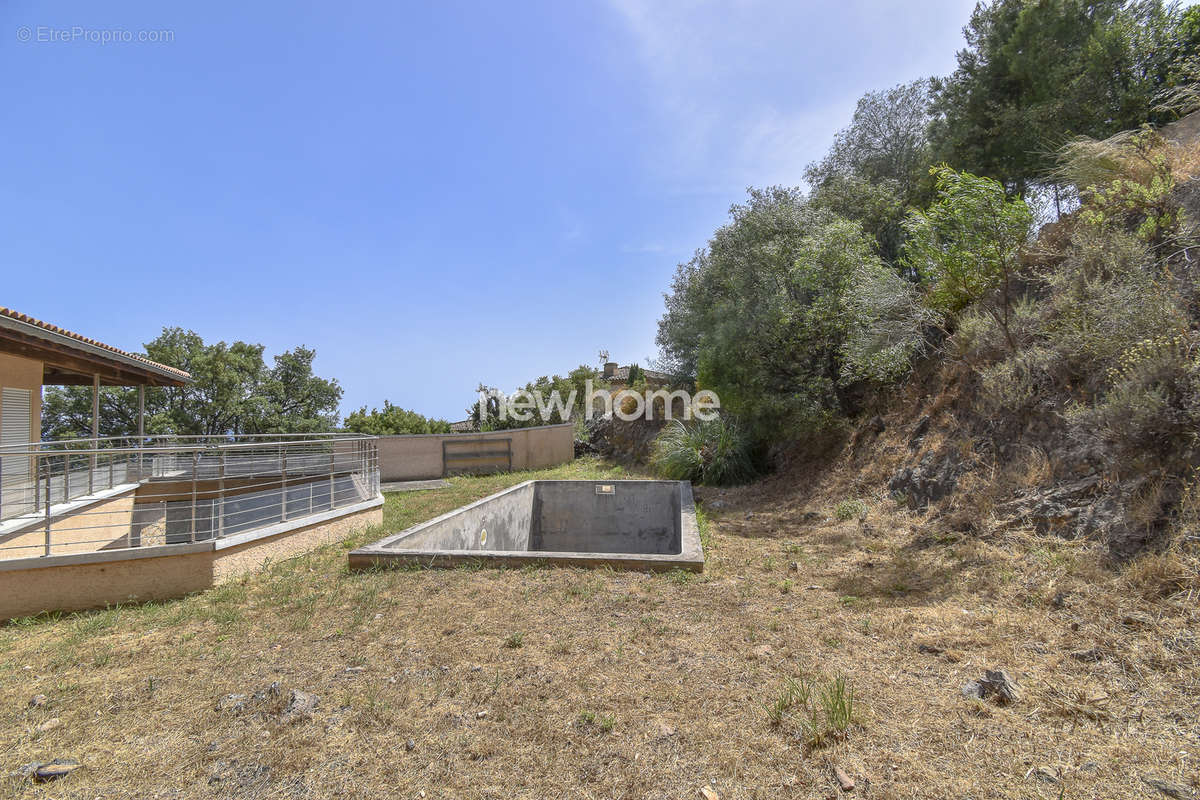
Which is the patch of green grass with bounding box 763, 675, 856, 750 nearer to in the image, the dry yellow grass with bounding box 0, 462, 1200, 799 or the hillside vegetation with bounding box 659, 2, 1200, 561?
the dry yellow grass with bounding box 0, 462, 1200, 799

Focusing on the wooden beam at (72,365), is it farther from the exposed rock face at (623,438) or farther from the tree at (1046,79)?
the tree at (1046,79)

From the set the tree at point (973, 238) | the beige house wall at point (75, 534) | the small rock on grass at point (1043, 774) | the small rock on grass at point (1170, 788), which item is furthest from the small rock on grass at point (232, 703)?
the tree at point (973, 238)

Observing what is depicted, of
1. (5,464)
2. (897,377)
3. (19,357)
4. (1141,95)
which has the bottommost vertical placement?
(5,464)

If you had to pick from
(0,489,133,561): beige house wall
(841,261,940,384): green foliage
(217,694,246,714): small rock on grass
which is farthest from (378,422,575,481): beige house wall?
(217,694,246,714): small rock on grass

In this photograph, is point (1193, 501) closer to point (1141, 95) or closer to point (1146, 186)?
point (1146, 186)

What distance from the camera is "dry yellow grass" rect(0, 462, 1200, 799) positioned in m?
2.35

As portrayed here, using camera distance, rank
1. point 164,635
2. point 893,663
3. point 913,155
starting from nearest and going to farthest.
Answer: point 893,663 < point 164,635 < point 913,155

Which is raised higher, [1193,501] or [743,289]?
[743,289]

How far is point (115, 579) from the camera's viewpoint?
16.6 feet

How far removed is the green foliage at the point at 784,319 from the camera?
9.83 meters

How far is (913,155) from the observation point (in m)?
13.8

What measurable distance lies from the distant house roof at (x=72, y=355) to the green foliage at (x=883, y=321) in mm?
11943

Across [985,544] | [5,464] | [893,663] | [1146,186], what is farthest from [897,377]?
[5,464]

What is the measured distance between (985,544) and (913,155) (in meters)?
12.6
